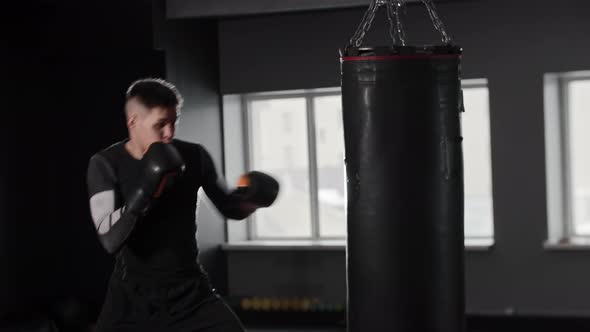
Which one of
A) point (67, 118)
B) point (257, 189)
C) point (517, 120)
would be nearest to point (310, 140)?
point (517, 120)

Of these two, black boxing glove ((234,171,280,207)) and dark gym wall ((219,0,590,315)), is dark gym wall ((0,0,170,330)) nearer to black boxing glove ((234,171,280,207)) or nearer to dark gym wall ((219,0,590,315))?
dark gym wall ((219,0,590,315))

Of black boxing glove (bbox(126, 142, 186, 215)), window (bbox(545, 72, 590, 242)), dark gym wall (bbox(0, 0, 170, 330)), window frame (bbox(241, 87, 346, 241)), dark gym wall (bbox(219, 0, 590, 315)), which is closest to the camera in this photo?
black boxing glove (bbox(126, 142, 186, 215))

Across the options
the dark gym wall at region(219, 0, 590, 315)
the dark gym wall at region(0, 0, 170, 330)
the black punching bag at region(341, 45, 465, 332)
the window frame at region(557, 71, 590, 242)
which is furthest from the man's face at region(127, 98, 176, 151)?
the window frame at region(557, 71, 590, 242)

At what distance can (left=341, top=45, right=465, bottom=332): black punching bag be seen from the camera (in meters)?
2.76

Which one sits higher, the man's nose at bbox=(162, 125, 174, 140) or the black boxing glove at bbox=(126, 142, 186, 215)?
the man's nose at bbox=(162, 125, 174, 140)

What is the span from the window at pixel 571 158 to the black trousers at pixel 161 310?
378 cm

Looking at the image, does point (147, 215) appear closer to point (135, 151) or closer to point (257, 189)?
point (135, 151)

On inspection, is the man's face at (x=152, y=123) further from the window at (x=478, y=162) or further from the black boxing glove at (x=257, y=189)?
the window at (x=478, y=162)

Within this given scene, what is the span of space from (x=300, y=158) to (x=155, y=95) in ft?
13.1

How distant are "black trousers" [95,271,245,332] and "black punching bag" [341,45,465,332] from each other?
0.55 m

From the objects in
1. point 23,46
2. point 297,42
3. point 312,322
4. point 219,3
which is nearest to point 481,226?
point 312,322

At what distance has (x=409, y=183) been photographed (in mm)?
2756

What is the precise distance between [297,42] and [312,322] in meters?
1.91

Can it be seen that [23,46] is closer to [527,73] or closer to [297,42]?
[297,42]
